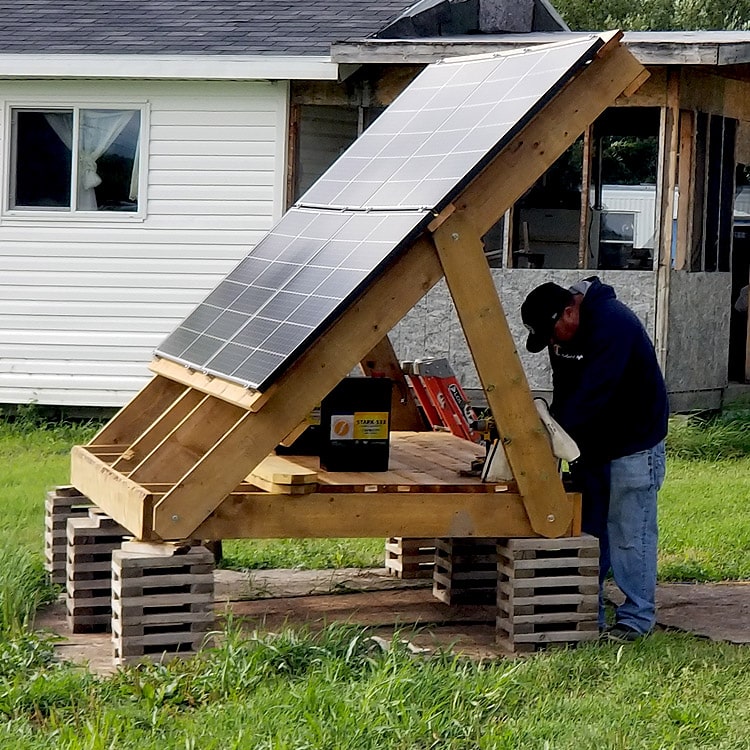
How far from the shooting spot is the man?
6.71 metres

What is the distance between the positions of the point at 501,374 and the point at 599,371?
51 centimetres

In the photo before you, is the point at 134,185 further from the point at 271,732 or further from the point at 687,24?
the point at 687,24

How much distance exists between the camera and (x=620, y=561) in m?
6.96

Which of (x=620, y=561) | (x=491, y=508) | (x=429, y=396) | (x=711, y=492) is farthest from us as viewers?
(x=711, y=492)

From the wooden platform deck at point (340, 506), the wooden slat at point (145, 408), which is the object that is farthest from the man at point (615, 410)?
the wooden slat at point (145, 408)

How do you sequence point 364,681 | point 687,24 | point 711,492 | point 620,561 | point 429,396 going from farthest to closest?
point 687,24 < point 711,492 < point 429,396 < point 620,561 < point 364,681

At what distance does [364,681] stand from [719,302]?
9475mm

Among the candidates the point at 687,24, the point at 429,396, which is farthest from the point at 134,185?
the point at 687,24

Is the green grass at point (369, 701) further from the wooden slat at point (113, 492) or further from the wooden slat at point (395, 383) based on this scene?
the wooden slat at point (395, 383)


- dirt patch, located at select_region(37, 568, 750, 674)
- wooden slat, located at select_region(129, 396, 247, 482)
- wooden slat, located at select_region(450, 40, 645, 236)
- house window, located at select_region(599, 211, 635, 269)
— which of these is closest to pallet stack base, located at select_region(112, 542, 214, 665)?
dirt patch, located at select_region(37, 568, 750, 674)

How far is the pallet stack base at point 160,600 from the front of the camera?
20.2 feet

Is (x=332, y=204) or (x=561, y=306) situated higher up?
(x=332, y=204)

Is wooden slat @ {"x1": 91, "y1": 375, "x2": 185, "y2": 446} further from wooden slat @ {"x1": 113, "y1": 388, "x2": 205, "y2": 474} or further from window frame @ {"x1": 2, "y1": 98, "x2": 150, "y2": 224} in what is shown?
window frame @ {"x1": 2, "y1": 98, "x2": 150, "y2": 224}

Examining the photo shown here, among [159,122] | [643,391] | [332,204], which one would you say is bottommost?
[643,391]
